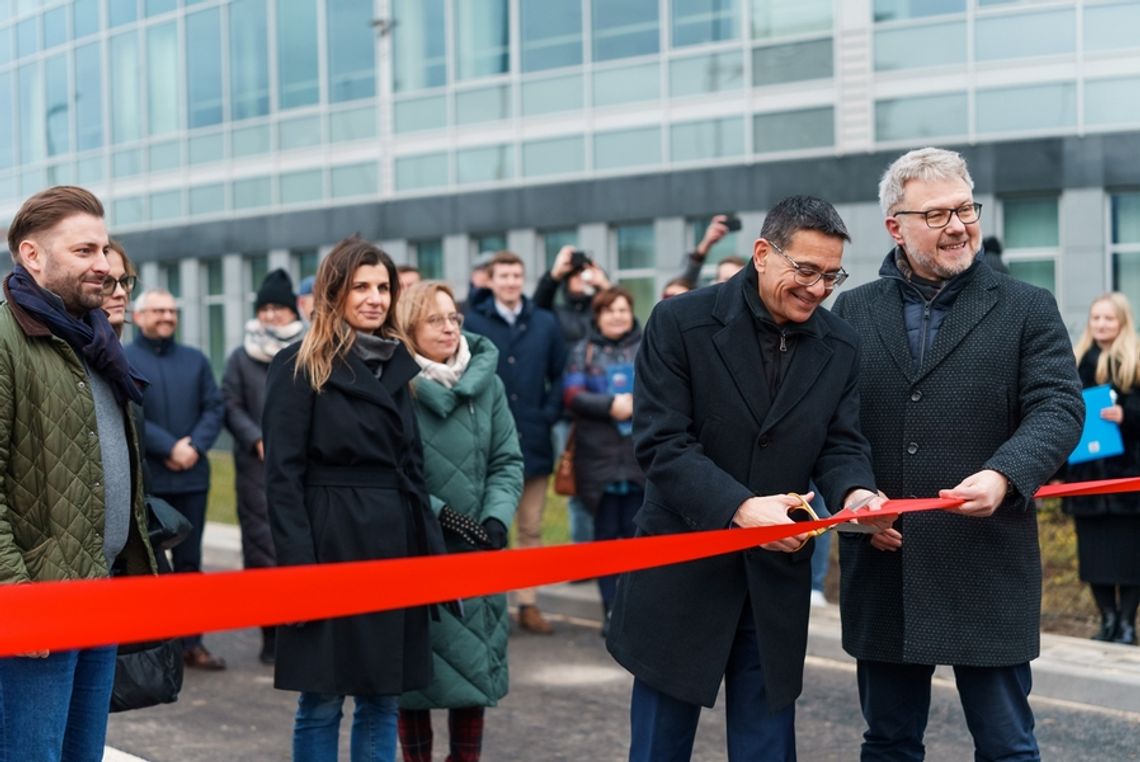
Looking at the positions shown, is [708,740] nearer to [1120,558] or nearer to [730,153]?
[1120,558]

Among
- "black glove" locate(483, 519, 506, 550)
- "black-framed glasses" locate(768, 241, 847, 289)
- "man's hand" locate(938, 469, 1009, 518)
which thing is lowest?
"black glove" locate(483, 519, 506, 550)

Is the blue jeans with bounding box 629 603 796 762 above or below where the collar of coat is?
below

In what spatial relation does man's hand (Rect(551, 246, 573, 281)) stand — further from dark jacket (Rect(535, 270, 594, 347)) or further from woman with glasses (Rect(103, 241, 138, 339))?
woman with glasses (Rect(103, 241, 138, 339))

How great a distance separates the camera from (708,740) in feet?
20.9

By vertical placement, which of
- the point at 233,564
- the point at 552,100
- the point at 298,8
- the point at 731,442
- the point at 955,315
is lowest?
the point at 233,564

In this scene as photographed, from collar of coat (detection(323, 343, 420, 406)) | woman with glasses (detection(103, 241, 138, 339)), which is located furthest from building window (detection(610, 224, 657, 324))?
collar of coat (detection(323, 343, 420, 406))

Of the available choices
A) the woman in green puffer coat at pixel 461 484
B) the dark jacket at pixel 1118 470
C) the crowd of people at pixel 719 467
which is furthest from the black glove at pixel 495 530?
the dark jacket at pixel 1118 470

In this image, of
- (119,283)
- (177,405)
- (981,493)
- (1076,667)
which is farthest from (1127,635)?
(119,283)

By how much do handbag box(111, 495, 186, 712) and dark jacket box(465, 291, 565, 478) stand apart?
4.49 m

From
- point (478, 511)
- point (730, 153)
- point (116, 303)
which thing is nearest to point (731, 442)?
point (478, 511)

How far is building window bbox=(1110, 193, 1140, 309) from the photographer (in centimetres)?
1912

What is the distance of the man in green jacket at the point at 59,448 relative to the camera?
149 inches

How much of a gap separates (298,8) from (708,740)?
2195 cm

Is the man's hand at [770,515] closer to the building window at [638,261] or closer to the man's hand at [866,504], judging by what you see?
the man's hand at [866,504]
